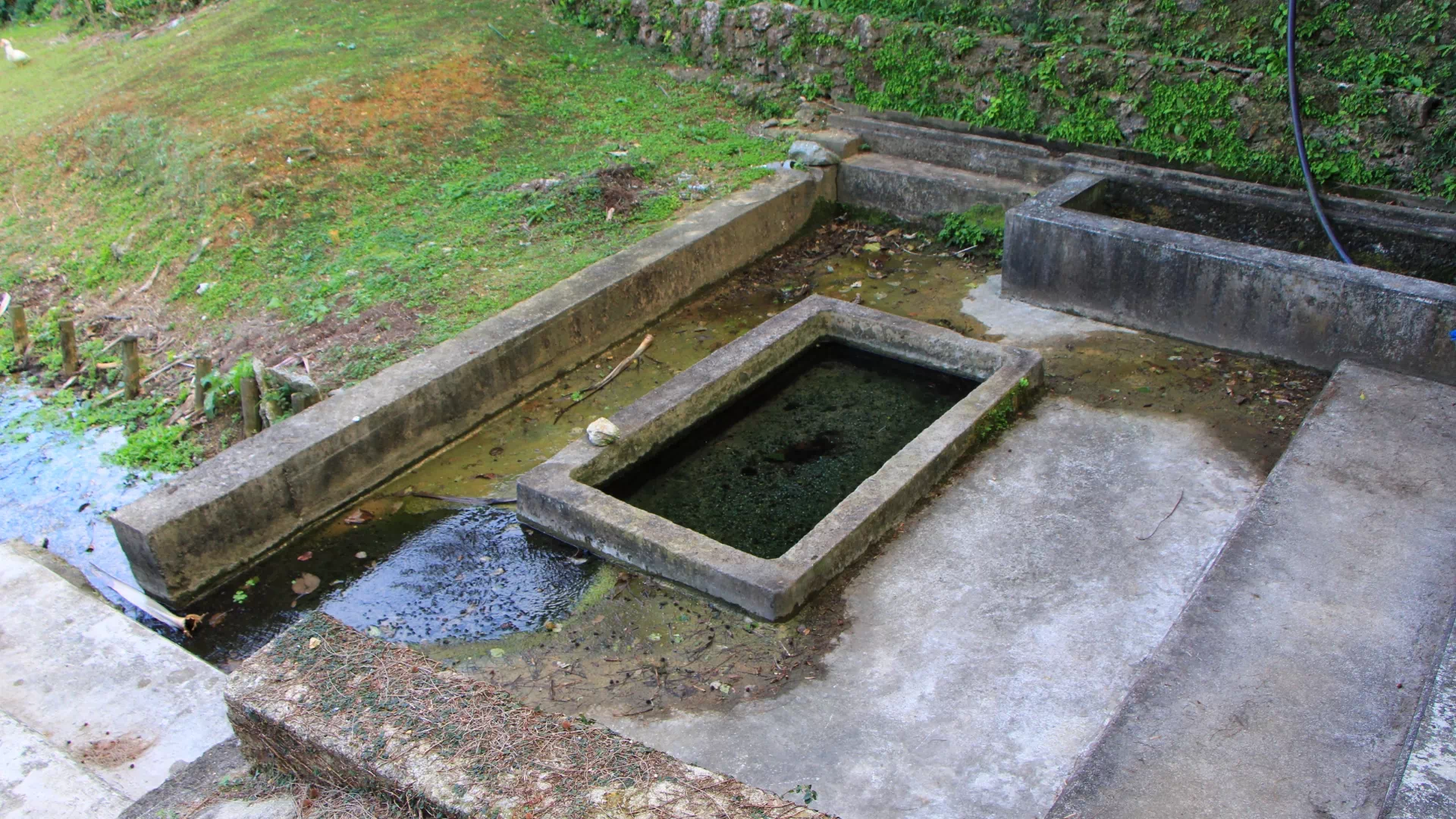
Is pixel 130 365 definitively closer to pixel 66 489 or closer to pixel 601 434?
pixel 66 489

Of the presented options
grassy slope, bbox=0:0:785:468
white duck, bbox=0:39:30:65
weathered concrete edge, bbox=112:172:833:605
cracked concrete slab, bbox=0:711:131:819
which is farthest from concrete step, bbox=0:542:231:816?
white duck, bbox=0:39:30:65

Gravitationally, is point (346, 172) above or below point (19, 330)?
above

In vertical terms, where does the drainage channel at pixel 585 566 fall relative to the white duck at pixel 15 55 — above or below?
below

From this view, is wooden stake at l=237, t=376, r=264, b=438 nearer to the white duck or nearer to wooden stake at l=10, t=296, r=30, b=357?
wooden stake at l=10, t=296, r=30, b=357

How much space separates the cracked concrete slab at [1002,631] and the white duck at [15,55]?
1180 centimetres

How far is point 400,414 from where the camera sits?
537 cm

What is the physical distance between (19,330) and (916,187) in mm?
5995

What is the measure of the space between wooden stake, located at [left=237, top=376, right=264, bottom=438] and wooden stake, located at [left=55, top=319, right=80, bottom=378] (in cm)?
172

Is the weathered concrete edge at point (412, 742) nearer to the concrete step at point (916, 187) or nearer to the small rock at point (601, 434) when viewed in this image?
the small rock at point (601, 434)

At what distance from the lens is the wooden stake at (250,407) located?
222 inches

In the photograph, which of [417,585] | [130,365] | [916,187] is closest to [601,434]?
[417,585]

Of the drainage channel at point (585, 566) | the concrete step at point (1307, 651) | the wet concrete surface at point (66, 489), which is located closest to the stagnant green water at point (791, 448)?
the drainage channel at point (585, 566)

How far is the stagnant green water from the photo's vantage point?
5.06m

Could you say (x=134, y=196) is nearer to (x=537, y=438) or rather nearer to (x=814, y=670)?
A: (x=537, y=438)
